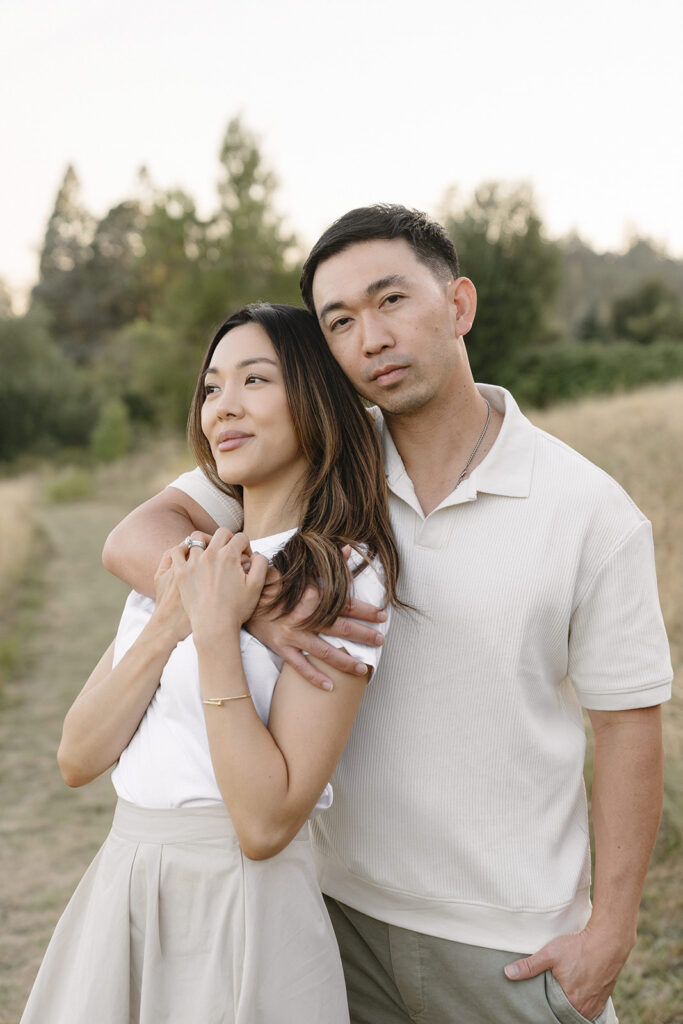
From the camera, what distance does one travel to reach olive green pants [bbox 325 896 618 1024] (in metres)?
1.85

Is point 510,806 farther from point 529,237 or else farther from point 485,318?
point 529,237

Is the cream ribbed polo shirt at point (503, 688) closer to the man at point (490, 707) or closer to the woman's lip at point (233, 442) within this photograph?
the man at point (490, 707)

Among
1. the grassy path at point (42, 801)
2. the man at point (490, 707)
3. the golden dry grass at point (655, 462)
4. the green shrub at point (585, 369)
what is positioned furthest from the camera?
the green shrub at point (585, 369)

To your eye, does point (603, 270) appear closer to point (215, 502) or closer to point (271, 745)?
point (215, 502)

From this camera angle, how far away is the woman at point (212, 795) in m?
1.57

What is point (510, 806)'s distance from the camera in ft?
6.15

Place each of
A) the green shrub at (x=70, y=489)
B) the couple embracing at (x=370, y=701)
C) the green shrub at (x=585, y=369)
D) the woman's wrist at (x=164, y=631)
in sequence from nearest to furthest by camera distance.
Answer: the couple embracing at (x=370, y=701) < the woman's wrist at (x=164, y=631) < the green shrub at (x=585, y=369) < the green shrub at (x=70, y=489)

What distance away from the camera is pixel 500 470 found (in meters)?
1.95

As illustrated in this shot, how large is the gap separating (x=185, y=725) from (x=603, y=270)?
4368 centimetres

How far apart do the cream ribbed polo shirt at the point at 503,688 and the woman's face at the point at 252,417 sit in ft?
1.09

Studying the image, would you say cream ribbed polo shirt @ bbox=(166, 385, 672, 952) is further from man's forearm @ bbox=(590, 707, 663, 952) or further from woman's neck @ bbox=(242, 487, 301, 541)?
woman's neck @ bbox=(242, 487, 301, 541)

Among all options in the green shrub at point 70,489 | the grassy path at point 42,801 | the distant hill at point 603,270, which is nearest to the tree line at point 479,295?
the green shrub at point 70,489

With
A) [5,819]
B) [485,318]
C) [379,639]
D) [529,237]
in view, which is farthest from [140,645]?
[529,237]

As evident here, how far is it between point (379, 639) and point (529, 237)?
1912 cm
